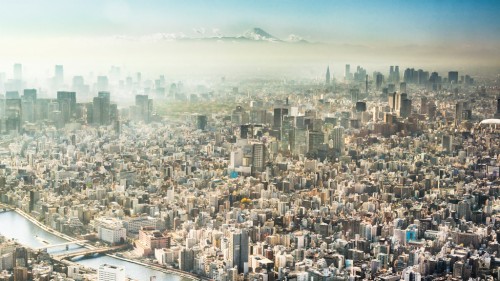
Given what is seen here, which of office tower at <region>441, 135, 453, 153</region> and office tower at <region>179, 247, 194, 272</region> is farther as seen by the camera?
office tower at <region>441, 135, 453, 153</region>

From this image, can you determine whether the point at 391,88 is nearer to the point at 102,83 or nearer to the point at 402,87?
the point at 402,87

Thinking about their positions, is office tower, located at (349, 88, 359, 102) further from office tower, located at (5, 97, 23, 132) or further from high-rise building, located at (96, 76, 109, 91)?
office tower, located at (5, 97, 23, 132)

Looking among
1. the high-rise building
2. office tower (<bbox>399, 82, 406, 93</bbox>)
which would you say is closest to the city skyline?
the high-rise building

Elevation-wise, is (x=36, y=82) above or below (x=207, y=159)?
above

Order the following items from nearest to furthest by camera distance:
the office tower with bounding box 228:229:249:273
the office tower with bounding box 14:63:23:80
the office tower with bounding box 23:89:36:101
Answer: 1. the office tower with bounding box 228:229:249:273
2. the office tower with bounding box 14:63:23:80
3. the office tower with bounding box 23:89:36:101

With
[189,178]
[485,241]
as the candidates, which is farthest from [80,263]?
[485,241]

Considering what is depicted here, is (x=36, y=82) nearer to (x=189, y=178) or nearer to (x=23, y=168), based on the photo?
(x=23, y=168)
